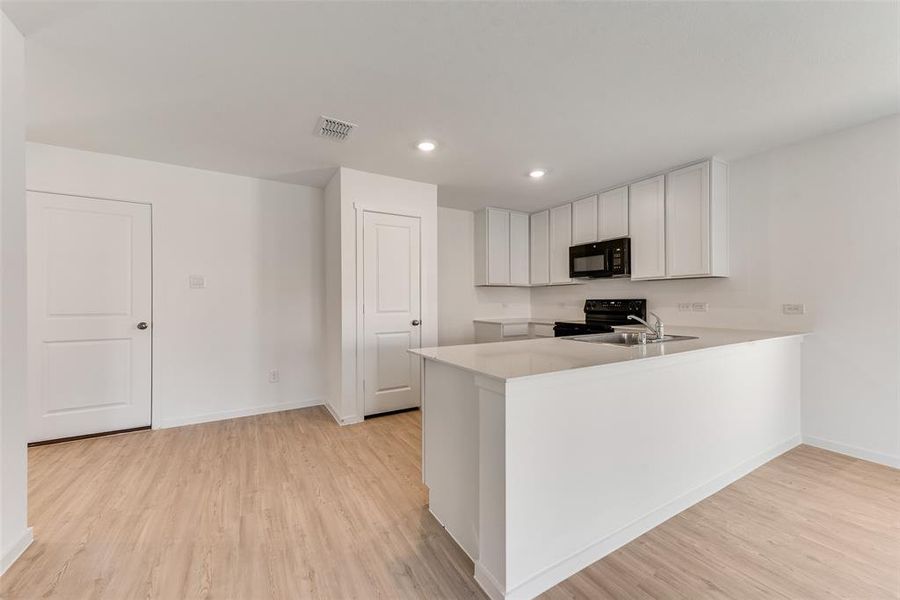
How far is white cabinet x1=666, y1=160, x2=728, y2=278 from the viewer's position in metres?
3.03

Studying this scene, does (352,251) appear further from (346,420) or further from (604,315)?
(604,315)

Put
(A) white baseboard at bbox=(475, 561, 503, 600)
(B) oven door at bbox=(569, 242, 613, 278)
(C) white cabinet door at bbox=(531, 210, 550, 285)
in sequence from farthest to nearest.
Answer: (C) white cabinet door at bbox=(531, 210, 550, 285), (B) oven door at bbox=(569, 242, 613, 278), (A) white baseboard at bbox=(475, 561, 503, 600)

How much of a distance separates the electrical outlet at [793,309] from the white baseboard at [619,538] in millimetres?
1183

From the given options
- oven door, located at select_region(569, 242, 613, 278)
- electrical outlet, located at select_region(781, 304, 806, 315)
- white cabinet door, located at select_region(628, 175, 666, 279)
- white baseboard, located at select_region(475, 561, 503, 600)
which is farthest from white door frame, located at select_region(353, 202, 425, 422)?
electrical outlet, located at select_region(781, 304, 806, 315)

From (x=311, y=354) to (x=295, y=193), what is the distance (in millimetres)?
1693

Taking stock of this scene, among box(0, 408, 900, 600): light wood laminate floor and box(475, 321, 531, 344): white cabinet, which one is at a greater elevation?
box(475, 321, 531, 344): white cabinet

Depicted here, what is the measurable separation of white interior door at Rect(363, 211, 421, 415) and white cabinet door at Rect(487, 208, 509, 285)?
54.8 inches

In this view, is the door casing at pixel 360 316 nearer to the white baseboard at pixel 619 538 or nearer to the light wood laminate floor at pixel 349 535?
the light wood laminate floor at pixel 349 535

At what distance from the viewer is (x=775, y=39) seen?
1.64 m

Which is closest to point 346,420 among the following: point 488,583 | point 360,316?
point 360,316

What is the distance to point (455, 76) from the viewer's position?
1.90 metres

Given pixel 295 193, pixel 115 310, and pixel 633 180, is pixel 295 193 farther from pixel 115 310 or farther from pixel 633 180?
pixel 633 180

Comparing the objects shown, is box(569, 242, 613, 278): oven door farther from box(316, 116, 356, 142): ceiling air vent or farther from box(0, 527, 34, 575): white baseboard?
box(0, 527, 34, 575): white baseboard

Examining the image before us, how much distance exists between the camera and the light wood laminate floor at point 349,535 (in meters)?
1.42
